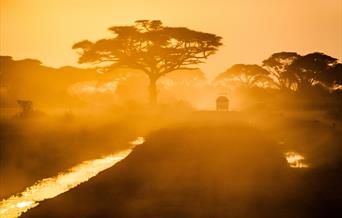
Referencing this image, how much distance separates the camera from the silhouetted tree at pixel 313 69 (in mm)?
80169

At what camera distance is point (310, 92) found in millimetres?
78312

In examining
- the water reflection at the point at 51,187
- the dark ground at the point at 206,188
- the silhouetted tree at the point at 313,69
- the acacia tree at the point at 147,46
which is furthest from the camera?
the silhouetted tree at the point at 313,69

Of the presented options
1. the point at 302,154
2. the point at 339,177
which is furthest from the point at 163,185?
the point at 302,154

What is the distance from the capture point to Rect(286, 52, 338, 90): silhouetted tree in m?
80.2

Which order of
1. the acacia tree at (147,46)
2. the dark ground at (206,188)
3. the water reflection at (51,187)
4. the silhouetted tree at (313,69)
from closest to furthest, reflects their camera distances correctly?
1. the dark ground at (206,188)
2. the water reflection at (51,187)
3. the acacia tree at (147,46)
4. the silhouetted tree at (313,69)

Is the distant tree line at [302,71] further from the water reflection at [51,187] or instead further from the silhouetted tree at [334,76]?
the water reflection at [51,187]

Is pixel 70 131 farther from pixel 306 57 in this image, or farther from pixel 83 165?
pixel 306 57

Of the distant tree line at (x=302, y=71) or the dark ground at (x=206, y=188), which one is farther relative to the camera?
the distant tree line at (x=302, y=71)

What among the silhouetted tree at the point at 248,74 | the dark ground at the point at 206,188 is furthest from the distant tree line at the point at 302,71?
the dark ground at the point at 206,188

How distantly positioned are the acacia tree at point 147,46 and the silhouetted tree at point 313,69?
2339 centimetres

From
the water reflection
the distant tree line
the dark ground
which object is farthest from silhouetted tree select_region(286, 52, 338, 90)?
the water reflection

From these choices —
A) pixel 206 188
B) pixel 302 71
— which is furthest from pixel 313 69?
pixel 206 188

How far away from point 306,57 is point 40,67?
44.4 meters

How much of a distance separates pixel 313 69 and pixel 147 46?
30.5 m
